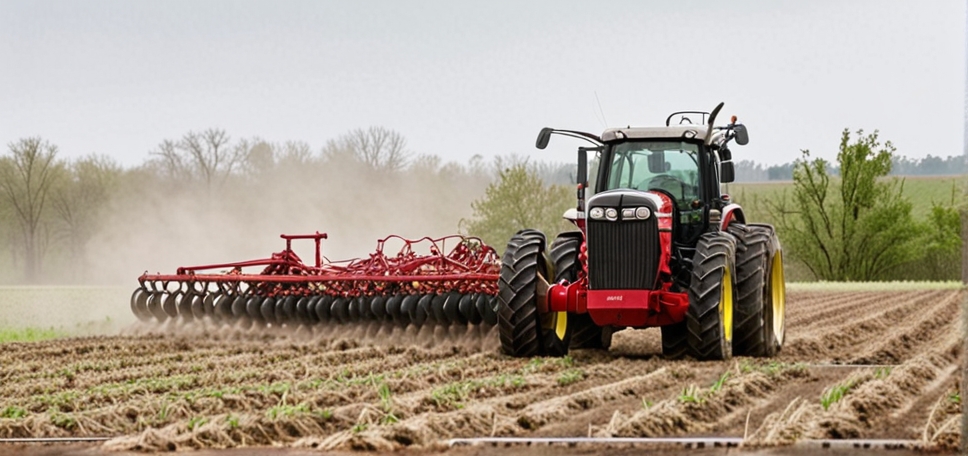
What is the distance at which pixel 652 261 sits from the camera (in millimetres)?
10367

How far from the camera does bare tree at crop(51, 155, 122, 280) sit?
121 feet

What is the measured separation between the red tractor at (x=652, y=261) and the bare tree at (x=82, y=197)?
27782 mm

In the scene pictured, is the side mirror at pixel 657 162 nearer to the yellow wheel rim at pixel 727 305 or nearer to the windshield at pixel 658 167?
the windshield at pixel 658 167

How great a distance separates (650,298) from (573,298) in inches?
27.0

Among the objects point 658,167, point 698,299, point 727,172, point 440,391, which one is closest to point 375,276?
point 658,167

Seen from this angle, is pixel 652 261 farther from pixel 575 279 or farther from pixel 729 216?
pixel 729 216

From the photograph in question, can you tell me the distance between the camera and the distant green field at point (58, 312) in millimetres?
16531

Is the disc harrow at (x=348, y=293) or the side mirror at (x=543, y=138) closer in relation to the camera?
the side mirror at (x=543, y=138)

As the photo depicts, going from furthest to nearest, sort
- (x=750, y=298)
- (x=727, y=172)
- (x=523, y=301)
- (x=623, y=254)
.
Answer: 1. (x=727, y=172)
2. (x=750, y=298)
3. (x=523, y=301)
4. (x=623, y=254)

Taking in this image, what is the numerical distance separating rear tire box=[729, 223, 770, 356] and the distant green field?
323 inches

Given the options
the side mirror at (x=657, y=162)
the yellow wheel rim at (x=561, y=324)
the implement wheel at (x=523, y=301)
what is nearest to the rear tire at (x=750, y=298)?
the side mirror at (x=657, y=162)

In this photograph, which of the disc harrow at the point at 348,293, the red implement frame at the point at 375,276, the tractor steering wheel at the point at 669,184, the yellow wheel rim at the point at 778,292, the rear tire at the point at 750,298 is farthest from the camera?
the red implement frame at the point at 375,276

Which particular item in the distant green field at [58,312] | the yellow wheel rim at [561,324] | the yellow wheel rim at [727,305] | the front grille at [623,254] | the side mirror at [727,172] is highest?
the side mirror at [727,172]

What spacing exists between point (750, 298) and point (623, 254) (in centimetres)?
121
